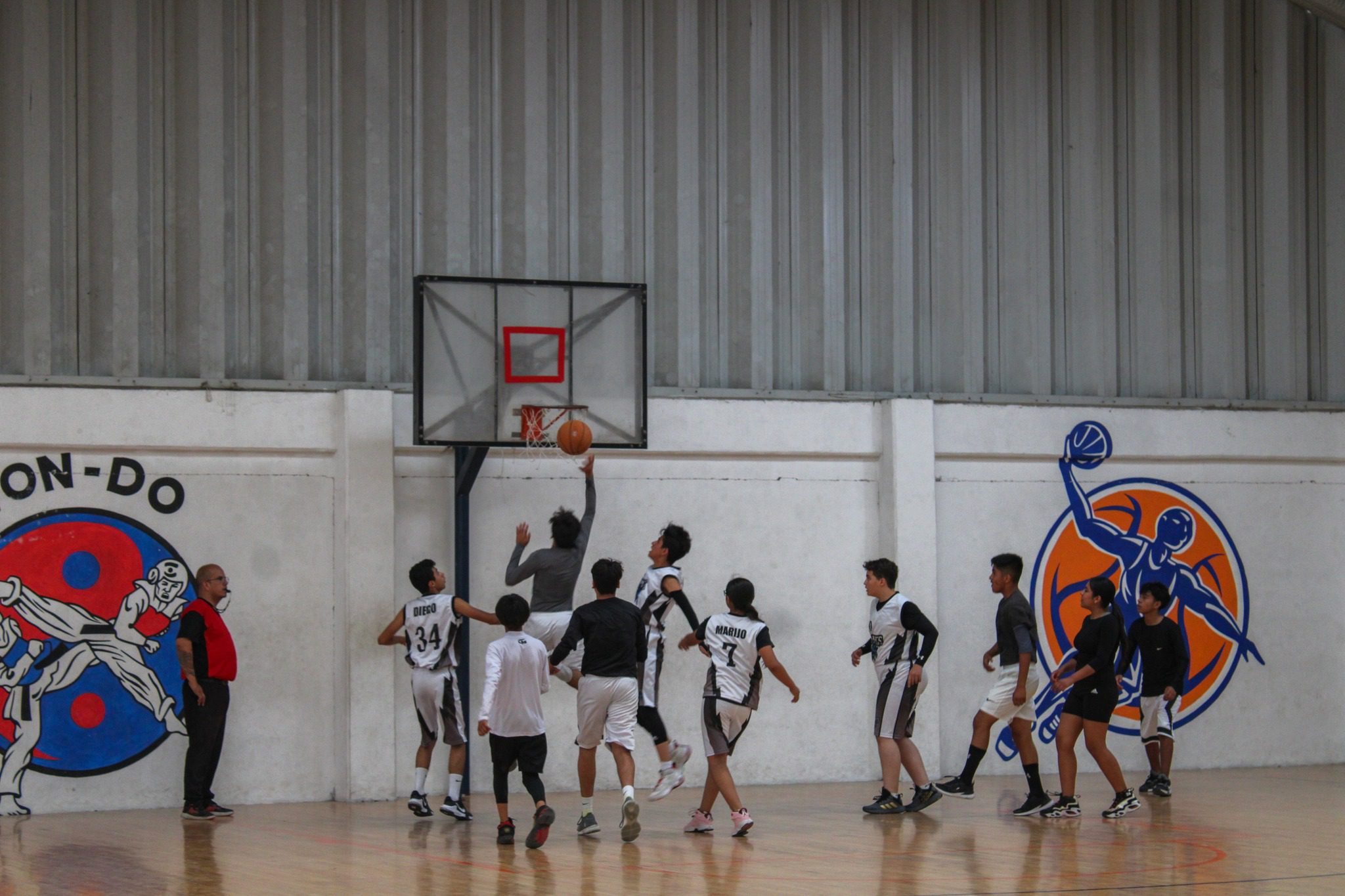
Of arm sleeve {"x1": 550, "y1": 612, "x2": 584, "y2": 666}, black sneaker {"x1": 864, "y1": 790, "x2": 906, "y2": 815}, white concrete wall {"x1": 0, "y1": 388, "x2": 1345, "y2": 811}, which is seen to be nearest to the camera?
arm sleeve {"x1": 550, "y1": 612, "x2": 584, "y2": 666}

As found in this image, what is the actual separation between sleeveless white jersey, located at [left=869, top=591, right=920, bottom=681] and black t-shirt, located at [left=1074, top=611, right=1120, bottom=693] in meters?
1.17

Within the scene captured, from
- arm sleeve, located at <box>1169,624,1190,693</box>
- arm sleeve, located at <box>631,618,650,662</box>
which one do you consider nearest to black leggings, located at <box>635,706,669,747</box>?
arm sleeve, located at <box>631,618,650,662</box>

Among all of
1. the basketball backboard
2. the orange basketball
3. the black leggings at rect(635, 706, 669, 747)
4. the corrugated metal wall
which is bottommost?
the black leggings at rect(635, 706, 669, 747)

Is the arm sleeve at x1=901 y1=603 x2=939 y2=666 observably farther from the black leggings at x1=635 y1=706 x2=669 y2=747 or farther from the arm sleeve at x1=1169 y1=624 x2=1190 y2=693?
the arm sleeve at x1=1169 y1=624 x2=1190 y2=693

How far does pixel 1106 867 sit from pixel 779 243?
7221mm

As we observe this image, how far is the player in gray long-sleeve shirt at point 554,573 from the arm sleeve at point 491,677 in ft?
6.31

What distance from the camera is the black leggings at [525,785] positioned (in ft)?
32.8

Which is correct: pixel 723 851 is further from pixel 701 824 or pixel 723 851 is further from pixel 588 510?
pixel 588 510

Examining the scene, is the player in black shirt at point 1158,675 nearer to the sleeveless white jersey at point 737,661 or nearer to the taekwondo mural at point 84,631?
the sleeveless white jersey at point 737,661

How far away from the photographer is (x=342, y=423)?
43.3ft

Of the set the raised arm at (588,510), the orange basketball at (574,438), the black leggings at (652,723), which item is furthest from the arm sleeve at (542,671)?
the orange basketball at (574,438)

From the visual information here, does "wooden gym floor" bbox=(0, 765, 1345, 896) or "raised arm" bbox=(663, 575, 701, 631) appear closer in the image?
"wooden gym floor" bbox=(0, 765, 1345, 896)

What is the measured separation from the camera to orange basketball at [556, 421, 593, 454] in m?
12.5

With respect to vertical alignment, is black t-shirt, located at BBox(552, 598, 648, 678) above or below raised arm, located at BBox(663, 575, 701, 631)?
below
